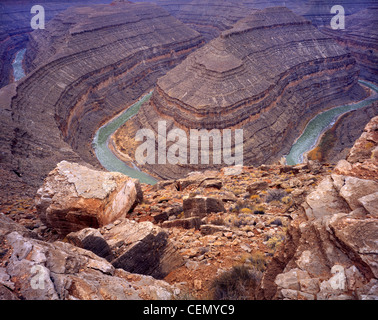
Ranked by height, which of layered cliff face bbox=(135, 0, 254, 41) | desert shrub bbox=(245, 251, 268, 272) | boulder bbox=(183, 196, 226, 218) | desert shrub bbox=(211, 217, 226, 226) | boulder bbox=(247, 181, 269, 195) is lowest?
desert shrub bbox=(245, 251, 268, 272)

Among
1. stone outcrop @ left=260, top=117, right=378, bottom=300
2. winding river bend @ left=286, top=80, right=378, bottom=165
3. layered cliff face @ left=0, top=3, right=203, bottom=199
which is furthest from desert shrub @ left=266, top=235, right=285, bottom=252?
winding river bend @ left=286, top=80, right=378, bottom=165

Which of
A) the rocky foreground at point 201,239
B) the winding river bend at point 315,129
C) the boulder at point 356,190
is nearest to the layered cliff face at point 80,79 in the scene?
the rocky foreground at point 201,239

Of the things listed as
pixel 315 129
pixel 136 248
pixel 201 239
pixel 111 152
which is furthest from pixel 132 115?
pixel 136 248

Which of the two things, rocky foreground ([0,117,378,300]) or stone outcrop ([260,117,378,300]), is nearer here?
stone outcrop ([260,117,378,300])

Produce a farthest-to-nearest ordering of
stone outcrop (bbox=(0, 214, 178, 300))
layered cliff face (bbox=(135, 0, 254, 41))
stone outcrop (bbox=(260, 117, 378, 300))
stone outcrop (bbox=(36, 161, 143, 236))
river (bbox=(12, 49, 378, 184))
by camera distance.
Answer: layered cliff face (bbox=(135, 0, 254, 41))
river (bbox=(12, 49, 378, 184))
stone outcrop (bbox=(36, 161, 143, 236))
stone outcrop (bbox=(0, 214, 178, 300))
stone outcrop (bbox=(260, 117, 378, 300))

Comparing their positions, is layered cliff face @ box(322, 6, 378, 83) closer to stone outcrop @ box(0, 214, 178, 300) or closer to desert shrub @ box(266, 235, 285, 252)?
desert shrub @ box(266, 235, 285, 252)

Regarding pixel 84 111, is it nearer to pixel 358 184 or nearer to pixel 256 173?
pixel 256 173
